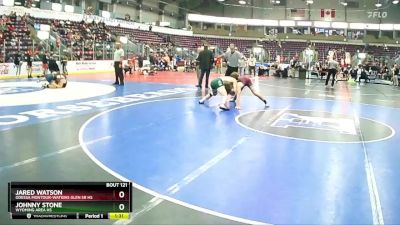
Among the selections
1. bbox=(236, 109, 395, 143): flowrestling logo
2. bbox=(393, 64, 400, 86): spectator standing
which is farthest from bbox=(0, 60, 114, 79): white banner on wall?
bbox=(393, 64, 400, 86): spectator standing

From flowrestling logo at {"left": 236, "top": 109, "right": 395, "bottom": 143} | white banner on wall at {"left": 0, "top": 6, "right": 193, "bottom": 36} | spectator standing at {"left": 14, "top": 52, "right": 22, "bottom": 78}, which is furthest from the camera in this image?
white banner on wall at {"left": 0, "top": 6, "right": 193, "bottom": 36}

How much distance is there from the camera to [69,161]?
5.61m

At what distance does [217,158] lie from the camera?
19.7 feet

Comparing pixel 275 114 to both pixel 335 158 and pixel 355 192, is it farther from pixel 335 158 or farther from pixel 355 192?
pixel 355 192

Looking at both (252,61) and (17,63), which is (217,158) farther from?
(252,61)

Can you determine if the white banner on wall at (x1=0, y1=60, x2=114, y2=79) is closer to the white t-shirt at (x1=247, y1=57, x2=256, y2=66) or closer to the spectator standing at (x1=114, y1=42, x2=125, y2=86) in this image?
the spectator standing at (x1=114, y1=42, x2=125, y2=86)

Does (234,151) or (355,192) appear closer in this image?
(355,192)

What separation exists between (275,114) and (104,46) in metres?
21.2

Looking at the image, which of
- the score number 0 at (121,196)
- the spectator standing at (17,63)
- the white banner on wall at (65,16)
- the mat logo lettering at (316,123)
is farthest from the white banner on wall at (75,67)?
the score number 0 at (121,196)

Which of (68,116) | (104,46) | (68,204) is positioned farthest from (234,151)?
(104,46)
